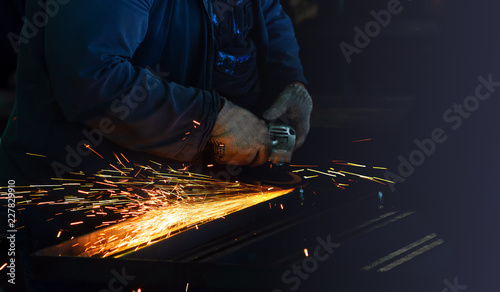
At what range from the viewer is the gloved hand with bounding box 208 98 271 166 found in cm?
135

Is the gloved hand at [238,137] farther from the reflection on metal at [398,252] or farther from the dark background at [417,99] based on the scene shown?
the reflection on metal at [398,252]

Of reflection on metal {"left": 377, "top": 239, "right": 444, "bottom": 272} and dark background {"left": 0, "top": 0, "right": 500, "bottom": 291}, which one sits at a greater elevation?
dark background {"left": 0, "top": 0, "right": 500, "bottom": 291}

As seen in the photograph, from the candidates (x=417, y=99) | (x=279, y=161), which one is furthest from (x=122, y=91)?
(x=417, y=99)

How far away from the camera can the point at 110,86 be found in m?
1.16

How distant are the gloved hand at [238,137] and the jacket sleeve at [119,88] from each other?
42 mm

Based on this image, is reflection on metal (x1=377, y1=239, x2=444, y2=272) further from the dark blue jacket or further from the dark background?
the dark blue jacket

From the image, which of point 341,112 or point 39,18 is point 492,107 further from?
point 39,18

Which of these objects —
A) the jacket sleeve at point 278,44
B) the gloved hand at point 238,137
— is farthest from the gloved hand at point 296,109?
the gloved hand at point 238,137

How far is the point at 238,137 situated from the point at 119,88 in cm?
38

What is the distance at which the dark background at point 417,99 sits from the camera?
1.57 meters

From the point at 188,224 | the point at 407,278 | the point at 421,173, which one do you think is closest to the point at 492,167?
the point at 421,173

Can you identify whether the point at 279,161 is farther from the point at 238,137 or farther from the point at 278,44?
the point at 278,44

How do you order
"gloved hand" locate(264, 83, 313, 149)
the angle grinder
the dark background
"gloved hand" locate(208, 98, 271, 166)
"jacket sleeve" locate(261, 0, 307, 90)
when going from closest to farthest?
"gloved hand" locate(208, 98, 271, 166) → the angle grinder → the dark background → "gloved hand" locate(264, 83, 313, 149) → "jacket sleeve" locate(261, 0, 307, 90)

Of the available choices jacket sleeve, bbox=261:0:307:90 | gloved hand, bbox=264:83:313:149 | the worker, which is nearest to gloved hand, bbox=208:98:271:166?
the worker
